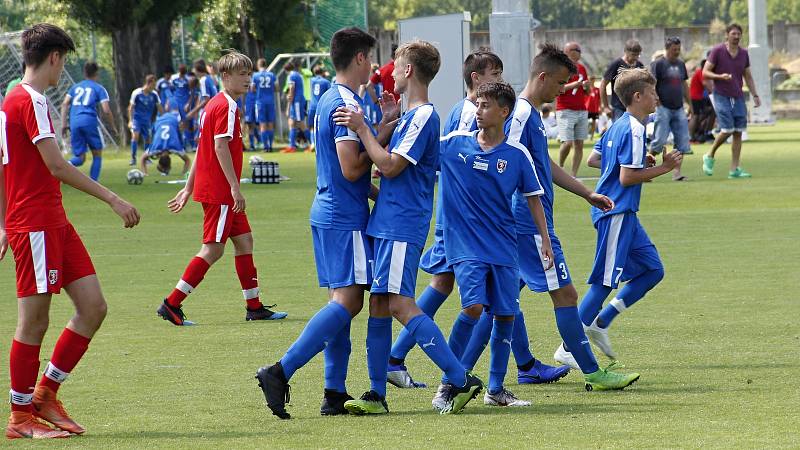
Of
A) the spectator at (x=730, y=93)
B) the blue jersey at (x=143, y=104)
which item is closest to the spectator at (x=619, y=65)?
the spectator at (x=730, y=93)

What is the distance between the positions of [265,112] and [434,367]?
2576 cm

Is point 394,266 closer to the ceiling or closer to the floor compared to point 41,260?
closer to the floor

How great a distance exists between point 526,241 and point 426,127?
1.17m

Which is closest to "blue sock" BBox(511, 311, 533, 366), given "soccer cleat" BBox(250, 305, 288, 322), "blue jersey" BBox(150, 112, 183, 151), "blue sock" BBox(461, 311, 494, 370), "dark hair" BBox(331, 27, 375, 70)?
"blue sock" BBox(461, 311, 494, 370)

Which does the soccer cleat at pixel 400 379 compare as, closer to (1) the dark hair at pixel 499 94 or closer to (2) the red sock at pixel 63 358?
(1) the dark hair at pixel 499 94

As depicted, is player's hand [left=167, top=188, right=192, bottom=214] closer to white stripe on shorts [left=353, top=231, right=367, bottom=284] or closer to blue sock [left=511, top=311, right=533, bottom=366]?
blue sock [left=511, top=311, right=533, bottom=366]

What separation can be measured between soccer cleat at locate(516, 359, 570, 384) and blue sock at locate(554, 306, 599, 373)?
1.15ft

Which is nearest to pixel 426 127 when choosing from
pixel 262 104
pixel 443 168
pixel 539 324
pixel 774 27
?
pixel 443 168

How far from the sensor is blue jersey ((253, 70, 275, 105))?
33.4 meters

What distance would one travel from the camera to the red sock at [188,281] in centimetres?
991

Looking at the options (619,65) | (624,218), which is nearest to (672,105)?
(619,65)

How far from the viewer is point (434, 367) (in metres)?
8.09

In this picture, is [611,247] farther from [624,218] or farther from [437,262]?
[437,262]

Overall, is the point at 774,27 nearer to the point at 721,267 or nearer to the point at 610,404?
the point at 721,267
